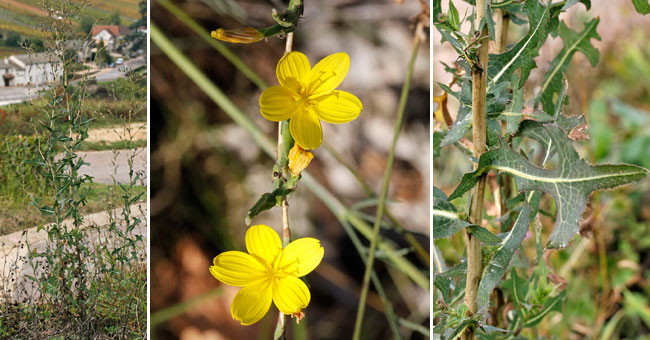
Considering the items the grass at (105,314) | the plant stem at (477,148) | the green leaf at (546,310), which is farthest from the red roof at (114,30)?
the green leaf at (546,310)

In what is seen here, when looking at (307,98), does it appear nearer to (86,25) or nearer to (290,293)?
(290,293)

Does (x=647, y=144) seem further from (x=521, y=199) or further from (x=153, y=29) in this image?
(x=153, y=29)

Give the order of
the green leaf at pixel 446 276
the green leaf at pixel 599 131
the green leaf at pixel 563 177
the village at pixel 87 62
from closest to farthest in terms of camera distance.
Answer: the green leaf at pixel 563 177
the green leaf at pixel 446 276
the village at pixel 87 62
the green leaf at pixel 599 131

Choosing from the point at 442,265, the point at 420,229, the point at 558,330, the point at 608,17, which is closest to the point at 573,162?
the point at 442,265

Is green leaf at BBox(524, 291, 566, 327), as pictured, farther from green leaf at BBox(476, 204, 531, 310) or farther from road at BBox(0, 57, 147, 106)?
road at BBox(0, 57, 147, 106)

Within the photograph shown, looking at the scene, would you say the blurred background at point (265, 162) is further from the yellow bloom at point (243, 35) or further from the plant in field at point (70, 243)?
the plant in field at point (70, 243)

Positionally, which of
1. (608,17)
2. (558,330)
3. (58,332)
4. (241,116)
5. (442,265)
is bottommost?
(58,332)
